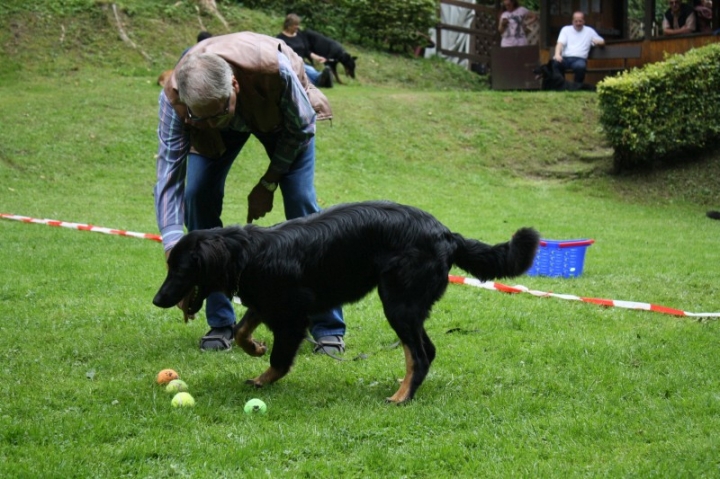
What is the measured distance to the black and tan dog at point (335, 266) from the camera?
15.5 feet

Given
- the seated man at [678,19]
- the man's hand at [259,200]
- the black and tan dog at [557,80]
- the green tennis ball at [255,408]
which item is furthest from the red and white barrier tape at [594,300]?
the seated man at [678,19]

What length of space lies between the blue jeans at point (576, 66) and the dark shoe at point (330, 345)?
1496cm

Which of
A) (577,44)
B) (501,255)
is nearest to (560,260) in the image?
(501,255)

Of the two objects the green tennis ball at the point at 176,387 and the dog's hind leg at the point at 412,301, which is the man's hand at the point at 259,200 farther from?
the green tennis ball at the point at 176,387

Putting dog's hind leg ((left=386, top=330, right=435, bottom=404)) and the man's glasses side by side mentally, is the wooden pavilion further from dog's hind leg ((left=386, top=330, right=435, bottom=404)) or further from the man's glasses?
the man's glasses

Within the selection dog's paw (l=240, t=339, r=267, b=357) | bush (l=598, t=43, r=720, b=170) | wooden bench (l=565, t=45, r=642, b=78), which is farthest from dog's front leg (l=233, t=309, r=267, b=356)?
wooden bench (l=565, t=45, r=642, b=78)

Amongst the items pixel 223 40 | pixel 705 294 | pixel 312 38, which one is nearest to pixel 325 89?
pixel 312 38

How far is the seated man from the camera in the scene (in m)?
18.0

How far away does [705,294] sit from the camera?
285 inches

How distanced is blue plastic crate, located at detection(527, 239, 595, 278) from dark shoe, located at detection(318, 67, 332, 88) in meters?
11.8

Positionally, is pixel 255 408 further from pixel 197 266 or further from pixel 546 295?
pixel 546 295

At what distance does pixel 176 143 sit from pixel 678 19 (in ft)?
52.8

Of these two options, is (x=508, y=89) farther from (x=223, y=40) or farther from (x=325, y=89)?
(x=223, y=40)

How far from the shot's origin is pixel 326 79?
1928 cm
